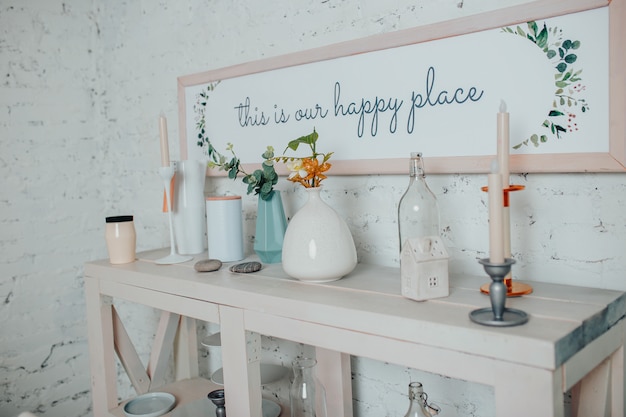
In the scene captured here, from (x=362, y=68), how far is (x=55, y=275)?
5.17ft

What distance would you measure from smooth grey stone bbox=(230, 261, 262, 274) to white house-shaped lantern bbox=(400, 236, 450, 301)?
50 cm

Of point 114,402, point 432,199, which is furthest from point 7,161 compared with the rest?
point 432,199

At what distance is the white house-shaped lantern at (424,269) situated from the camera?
1152 mm

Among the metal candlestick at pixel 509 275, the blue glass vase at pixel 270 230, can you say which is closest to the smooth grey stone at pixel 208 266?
the blue glass vase at pixel 270 230

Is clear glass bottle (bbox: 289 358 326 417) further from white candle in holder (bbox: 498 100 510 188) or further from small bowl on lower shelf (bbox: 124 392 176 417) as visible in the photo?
white candle in holder (bbox: 498 100 510 188)

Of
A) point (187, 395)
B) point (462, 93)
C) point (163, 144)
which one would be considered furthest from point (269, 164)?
point (187, 395)

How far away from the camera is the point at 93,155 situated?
8.12 ft

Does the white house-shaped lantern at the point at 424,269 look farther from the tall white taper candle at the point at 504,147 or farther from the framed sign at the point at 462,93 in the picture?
the framed sign at the point at 462,93

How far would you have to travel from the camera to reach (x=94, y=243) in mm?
2490

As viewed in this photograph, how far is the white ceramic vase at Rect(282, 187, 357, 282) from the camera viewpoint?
1.36 meters

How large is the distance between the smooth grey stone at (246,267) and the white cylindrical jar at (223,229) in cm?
15

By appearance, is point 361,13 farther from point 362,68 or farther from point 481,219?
point 481,219

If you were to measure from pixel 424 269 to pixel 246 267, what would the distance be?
56 centimetres

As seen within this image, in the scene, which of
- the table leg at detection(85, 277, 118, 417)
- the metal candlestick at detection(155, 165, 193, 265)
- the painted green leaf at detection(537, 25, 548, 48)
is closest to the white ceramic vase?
the metal candlestick at detection(155, 165, 193, 265)
